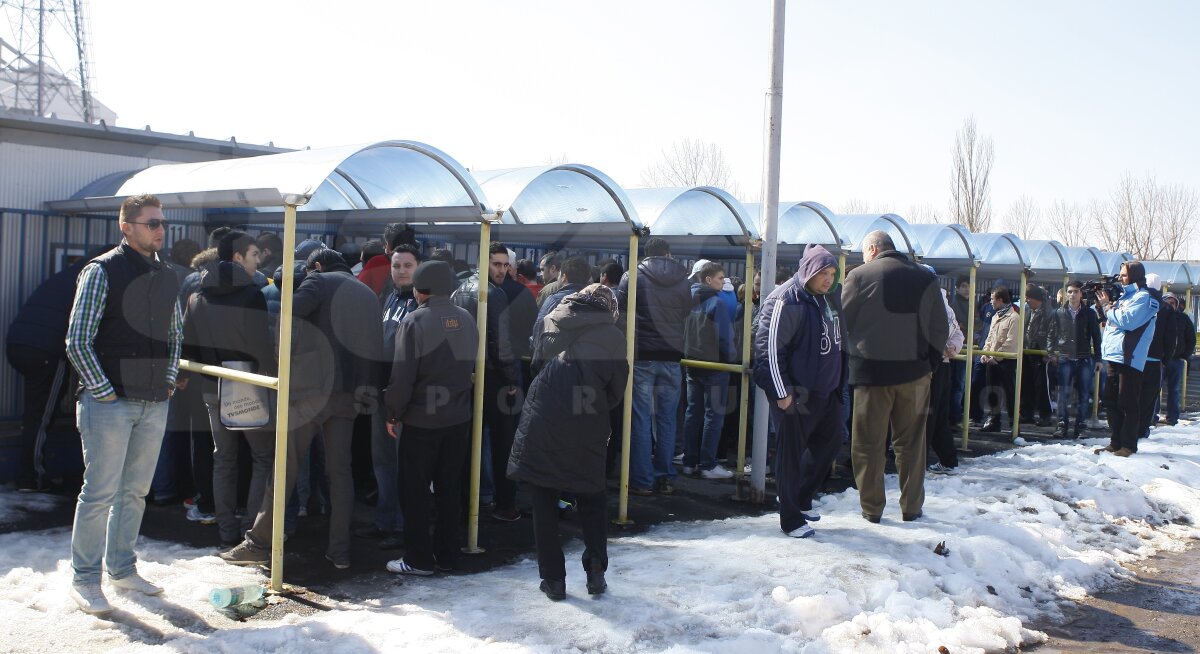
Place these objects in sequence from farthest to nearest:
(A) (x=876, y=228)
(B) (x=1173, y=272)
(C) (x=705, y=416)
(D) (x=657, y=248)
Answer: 1. (B) (x=1173, y=272)
2. (A) (x=876, y=228)
3. (C) (x=705, y=416)
4. (D) (x=657, y=248)

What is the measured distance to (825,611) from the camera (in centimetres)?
467

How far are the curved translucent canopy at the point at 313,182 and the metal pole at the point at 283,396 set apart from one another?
23cm

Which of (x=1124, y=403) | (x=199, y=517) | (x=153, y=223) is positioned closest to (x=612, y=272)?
(x=199, y=517)

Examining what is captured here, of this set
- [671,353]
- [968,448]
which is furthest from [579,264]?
[968,448]

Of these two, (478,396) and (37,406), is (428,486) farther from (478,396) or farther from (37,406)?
(37,406)

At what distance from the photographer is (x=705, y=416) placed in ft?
27.0

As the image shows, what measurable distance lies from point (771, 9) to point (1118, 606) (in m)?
4.77

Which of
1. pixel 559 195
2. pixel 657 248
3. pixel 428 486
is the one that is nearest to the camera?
pixel 428 486

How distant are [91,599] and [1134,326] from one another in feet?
30.5

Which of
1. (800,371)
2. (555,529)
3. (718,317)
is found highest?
(718,317)

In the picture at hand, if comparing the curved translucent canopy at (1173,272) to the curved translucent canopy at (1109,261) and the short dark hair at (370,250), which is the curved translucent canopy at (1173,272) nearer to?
the curved translucent canopy at (1109,261)

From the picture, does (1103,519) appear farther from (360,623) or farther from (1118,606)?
(360,623)

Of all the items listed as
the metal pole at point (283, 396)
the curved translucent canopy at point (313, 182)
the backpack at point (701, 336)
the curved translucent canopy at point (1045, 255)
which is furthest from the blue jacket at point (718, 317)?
the curved translucent canopy at point (1045, 255)

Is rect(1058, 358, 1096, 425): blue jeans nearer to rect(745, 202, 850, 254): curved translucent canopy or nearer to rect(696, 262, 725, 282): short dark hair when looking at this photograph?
rect(745, 202, 850, 254): curved translucent canopy
